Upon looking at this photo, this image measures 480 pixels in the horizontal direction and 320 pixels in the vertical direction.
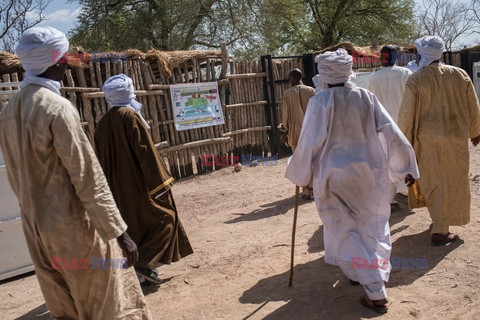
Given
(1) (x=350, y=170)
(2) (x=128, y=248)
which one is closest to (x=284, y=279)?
(1) (x=350, y=170)

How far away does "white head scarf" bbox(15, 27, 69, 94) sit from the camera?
2.31 m

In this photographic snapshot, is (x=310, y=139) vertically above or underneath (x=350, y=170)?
above

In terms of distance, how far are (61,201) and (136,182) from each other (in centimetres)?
176

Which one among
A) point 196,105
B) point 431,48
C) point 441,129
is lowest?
point 441,129

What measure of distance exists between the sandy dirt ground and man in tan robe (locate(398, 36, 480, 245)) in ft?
1.14

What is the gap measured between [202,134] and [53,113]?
738cm

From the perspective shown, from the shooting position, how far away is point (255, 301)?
146 inches

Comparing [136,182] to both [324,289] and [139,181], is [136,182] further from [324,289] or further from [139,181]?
[324,289]

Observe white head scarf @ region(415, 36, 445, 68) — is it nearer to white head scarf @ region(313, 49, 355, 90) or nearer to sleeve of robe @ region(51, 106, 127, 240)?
white head scarf @ region(313, 49, 355, 90)

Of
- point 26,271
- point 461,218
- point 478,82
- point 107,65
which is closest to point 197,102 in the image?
point 107,65

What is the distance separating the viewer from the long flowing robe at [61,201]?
2270mm

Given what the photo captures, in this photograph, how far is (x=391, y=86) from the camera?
5.56 m

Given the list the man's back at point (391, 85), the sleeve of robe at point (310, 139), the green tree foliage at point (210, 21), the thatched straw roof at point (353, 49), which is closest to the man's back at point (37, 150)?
the sleeve of robe at point (310, 139)

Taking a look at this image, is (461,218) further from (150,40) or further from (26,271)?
(150,40)
